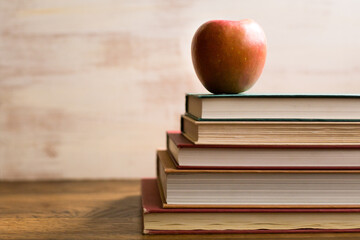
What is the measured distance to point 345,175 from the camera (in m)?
0.71

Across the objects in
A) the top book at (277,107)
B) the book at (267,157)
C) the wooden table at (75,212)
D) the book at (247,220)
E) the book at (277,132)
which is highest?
the top book at (277,107)

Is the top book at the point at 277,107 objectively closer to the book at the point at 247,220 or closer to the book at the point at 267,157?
the book at the point at 267,157

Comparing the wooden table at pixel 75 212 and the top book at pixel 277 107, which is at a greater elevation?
the top book at pixel 277 107

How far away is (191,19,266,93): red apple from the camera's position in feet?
2.44

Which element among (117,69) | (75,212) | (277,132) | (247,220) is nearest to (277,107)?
(277,132)

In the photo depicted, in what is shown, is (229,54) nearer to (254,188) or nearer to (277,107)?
(277,107)

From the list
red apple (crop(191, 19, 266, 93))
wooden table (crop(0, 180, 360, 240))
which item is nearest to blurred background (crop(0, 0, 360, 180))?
wooden table (crop(0, 180, 360, 240))

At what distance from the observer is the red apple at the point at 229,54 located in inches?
29.3

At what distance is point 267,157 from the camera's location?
701 mm

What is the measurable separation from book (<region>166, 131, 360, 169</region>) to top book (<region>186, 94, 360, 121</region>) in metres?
0.05

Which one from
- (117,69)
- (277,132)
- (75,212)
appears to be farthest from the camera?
(117,69)

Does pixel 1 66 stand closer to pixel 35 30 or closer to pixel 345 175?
pixel 35 30

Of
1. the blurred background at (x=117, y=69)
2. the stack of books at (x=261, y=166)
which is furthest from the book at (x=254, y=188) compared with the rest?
the blurred background at (x=117, y=69)

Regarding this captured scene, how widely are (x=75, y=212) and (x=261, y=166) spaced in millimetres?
383
